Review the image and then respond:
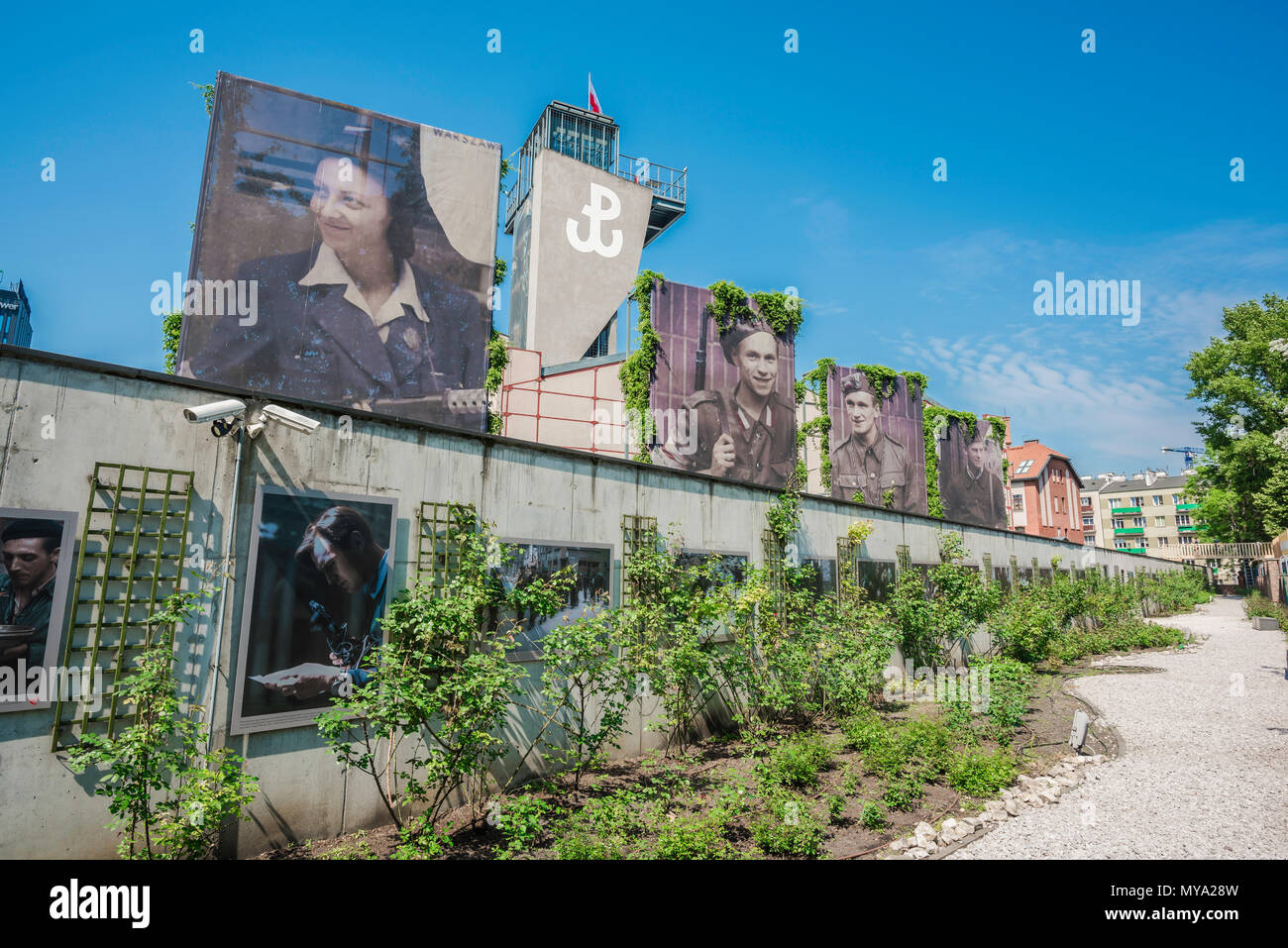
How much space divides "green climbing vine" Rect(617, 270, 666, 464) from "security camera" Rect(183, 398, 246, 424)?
62.5ft

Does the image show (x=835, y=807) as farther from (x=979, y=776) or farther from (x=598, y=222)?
(x=598, y=222)

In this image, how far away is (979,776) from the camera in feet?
26.3

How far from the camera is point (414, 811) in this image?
693 centimetres

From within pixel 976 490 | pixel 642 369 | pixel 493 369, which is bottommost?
pixel 976 490

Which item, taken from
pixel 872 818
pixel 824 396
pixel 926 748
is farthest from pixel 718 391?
pixel 872 818

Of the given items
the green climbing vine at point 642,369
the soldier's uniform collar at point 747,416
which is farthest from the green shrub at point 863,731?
the soldier's uniform collar at point 747,416

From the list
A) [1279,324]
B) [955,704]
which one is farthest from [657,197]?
[1279,324]

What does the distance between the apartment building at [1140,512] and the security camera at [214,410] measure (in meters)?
100

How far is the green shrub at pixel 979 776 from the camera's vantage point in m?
7.84

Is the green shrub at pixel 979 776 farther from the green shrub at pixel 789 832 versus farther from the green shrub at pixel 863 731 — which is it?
the green shrub at pixel 789 832

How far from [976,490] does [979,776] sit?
34.3 m
